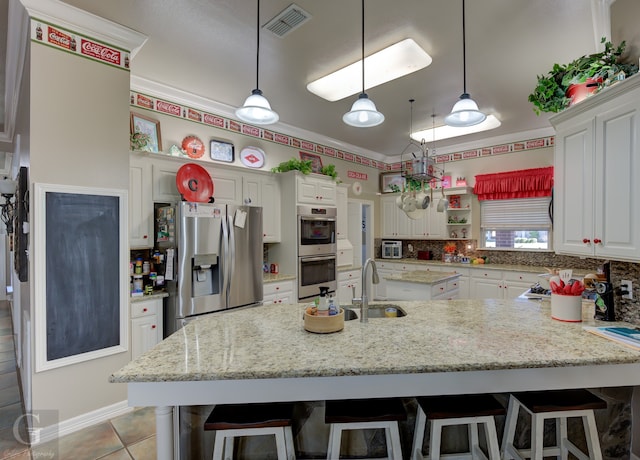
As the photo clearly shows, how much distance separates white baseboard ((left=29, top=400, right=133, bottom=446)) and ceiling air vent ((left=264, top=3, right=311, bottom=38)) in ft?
10.3

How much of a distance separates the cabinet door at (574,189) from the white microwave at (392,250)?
13.2 ft

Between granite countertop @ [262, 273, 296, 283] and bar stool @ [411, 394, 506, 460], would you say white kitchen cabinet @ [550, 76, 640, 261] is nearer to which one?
bar stool @ [411, 394, 506, 460]

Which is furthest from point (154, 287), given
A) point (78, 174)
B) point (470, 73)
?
point (470, 73)

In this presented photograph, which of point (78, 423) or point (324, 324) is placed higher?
point (324, 324)

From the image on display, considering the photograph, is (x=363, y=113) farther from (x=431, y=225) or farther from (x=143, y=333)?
(x=431, y=225)

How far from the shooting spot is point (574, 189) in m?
1.94

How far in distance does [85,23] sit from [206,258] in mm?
2046

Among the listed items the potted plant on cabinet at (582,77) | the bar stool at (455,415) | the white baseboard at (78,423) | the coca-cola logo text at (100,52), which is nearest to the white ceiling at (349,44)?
the coca-cola logo text at (100,52)

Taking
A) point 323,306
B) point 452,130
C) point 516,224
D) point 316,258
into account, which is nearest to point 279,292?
point 316,258

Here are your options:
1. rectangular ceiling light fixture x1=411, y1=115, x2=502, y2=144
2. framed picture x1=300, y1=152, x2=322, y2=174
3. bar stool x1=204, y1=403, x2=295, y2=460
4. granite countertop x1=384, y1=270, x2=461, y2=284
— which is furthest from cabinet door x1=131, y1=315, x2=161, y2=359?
rectangular ceiling light fixture x1=411, y1=115, x2=502, y2=144

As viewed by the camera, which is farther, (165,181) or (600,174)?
(165,181)

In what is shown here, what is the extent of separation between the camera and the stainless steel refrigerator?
2908mm

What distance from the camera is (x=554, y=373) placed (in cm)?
142

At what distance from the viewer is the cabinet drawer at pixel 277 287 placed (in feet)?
12.3
